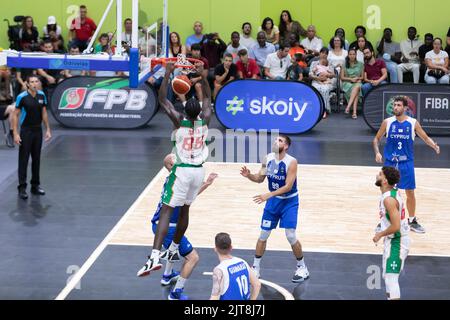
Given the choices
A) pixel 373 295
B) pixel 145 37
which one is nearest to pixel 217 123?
pixel 145 37

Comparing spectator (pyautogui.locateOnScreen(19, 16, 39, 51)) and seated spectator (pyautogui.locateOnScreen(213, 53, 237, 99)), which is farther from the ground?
spectator (pyautogui.locateOnScreen(19, 16, 39, 51))

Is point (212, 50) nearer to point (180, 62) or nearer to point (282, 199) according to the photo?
point (180, 62)

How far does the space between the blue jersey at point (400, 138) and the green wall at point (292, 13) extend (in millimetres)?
10972

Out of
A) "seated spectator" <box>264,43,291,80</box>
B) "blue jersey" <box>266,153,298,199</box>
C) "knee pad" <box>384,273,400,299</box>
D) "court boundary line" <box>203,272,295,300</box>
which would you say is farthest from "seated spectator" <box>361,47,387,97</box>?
"knee pad" <box>384,273,400,299</box>

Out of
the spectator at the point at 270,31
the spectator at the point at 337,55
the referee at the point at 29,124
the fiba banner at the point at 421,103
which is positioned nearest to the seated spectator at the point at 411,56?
the spectator at the point at 337,55

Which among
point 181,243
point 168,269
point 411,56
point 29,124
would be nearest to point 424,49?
point 411,56

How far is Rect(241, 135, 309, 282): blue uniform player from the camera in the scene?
37.3 ft

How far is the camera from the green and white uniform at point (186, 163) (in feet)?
35.2

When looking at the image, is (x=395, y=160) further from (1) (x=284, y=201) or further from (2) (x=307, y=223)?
(1) (x=284, y=201)

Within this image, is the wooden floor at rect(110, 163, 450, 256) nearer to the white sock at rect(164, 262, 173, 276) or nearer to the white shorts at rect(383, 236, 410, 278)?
the white sock at rect(164, 262, 173, 276)

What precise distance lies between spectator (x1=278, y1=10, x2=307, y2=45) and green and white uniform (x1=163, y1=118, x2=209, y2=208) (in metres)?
13.2

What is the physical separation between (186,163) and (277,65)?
38.0ft

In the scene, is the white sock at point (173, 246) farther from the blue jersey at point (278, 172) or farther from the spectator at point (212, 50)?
the spectator at point (212, 50)

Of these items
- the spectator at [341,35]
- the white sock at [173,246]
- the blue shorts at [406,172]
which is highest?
the spectator at [341,35]
